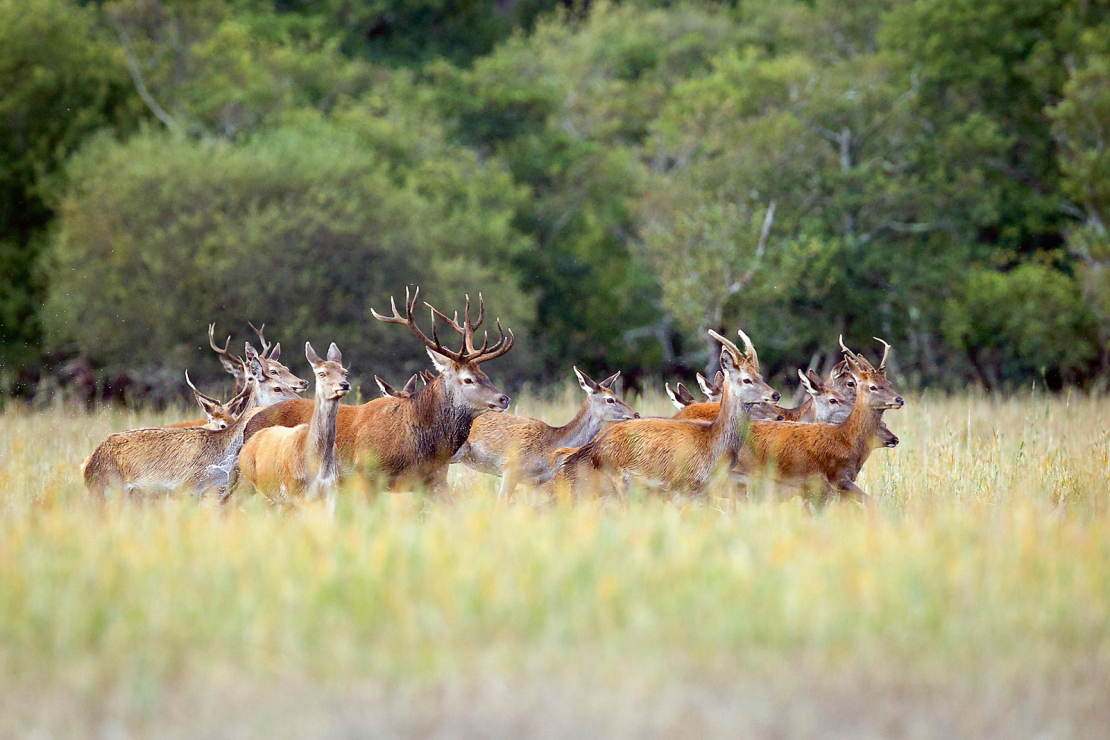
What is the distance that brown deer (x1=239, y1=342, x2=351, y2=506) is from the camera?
8531mm

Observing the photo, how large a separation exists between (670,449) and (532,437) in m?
2.06

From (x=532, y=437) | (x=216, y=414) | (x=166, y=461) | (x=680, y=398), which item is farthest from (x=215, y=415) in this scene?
(x=680, y=398)

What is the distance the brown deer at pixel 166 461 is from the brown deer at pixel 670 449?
2.38 meters

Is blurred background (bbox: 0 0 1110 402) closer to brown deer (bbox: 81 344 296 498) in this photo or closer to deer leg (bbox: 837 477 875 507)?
brown deer (bbox: 81 344 296 498)

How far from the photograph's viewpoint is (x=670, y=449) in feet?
30.1

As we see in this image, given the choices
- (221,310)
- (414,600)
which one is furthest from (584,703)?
(221,310)

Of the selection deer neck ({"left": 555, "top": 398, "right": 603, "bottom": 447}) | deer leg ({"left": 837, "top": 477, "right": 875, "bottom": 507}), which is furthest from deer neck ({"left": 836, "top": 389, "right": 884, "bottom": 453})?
deer neck ({"left": 555, "top": 398, "right": 603, "bottom": 447})

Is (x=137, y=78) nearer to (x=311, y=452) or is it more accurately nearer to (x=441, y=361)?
(x=441, y=361)

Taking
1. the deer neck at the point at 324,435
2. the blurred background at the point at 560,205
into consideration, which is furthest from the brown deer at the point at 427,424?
the blurred background at the point at 560,205

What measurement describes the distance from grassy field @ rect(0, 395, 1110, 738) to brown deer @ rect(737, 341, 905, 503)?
2628 millimetres

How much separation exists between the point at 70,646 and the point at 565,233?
24.7 metres

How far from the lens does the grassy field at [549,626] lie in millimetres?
4613

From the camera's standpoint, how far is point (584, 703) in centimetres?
465

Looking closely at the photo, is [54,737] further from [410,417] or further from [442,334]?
[442,334]
